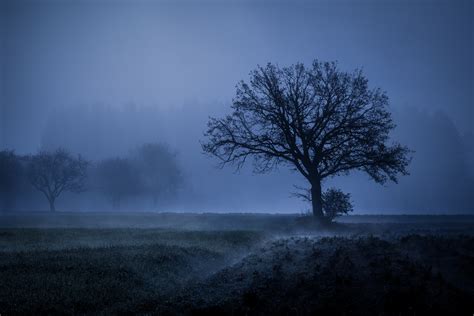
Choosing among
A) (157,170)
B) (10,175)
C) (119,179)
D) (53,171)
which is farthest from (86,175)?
(157,170)

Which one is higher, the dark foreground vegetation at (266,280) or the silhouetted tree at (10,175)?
the silhouetted tree at (10,175)

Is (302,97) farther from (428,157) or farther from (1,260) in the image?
(428,157)

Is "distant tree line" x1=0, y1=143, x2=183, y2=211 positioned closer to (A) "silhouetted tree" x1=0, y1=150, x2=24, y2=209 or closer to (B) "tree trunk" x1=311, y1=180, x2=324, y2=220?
(A) "silhouetted tree" x1=0, y1=150, x2=24, y2=209

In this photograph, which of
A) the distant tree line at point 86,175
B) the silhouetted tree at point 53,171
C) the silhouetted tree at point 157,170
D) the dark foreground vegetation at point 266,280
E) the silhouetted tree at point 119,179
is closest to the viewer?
the dark foreground vegetation at point 266,280

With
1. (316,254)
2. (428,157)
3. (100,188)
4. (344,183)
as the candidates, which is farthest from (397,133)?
(316,254)

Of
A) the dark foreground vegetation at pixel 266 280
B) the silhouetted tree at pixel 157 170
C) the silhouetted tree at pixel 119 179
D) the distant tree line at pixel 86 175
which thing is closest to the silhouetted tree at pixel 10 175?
the distant tree line at pixel 86 175

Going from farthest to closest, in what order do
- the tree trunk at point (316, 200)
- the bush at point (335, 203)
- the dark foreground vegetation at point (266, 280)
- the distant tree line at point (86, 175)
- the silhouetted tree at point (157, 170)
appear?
1. the silhouetted tree at point (157, 170)
2. the distant tree line at point (86, 175)
3. the tree trunk at point (316, 200)
4. the bush at point (335, 203)
5. the dark foreground vegetation at point (266, 280)

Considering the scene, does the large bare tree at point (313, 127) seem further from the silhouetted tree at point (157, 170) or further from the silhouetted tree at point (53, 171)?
the silhouetted tree at point (53, 171)

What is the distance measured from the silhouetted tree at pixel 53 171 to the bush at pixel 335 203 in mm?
62936

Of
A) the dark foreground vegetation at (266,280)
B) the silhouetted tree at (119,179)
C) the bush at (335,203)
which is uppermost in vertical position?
the silhouetted tree at (119,179)

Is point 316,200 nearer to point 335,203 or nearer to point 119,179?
point 335,203

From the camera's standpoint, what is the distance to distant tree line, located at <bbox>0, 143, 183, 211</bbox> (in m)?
70.8

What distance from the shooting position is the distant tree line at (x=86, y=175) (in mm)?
70750

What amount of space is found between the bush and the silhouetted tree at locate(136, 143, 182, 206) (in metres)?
57.3
